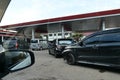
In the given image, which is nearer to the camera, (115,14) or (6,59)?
(6,59)

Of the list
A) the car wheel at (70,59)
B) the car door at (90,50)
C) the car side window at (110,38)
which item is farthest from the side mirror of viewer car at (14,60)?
the car wheel at (70,59)

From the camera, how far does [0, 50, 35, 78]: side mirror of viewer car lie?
63.3 inches

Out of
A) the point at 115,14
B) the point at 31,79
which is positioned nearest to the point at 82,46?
the point at 31,79

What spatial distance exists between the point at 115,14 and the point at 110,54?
1344 centimetres

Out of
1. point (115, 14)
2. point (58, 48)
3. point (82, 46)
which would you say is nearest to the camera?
point (82, 46)

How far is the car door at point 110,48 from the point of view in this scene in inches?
335

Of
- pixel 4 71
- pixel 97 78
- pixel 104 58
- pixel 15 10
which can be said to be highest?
pixel 15 10

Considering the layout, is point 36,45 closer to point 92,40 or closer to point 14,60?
point 92,40

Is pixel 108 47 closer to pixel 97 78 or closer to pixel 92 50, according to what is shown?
pixel 92 50

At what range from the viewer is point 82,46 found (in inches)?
413

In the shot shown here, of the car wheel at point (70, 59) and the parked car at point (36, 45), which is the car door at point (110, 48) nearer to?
the car wheel at point (70, 59)

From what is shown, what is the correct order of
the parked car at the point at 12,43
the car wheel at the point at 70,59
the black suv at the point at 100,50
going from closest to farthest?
the parked car at the point at 12,43, the black suv at the point at 100,50, the car wheel at the point at 70,59

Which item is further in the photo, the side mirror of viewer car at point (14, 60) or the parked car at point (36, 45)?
the parked car at point (36, 45)

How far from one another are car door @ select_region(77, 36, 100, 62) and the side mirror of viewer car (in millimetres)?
7819
